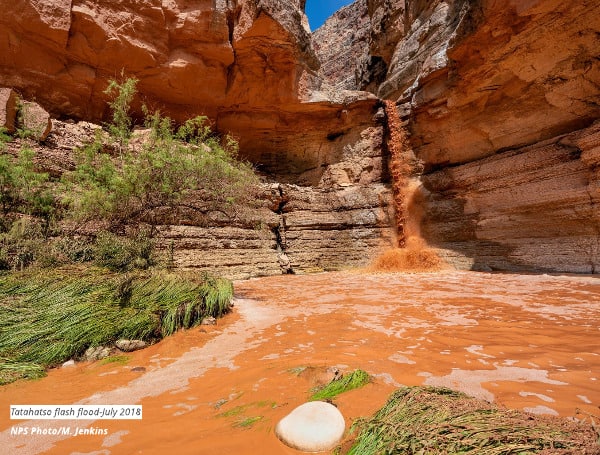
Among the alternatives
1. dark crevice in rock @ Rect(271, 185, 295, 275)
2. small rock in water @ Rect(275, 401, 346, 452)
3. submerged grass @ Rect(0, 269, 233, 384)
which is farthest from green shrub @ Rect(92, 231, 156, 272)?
dark crevice in rock @ Rect(271, 185, 295, 275)

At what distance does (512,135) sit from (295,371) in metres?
12.5

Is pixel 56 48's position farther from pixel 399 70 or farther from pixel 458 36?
pixel 399 70

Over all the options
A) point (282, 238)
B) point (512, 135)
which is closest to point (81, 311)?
point (282, 238)

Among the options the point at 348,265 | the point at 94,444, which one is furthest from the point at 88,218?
the point at 348,265

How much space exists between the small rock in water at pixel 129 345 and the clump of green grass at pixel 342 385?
2414 mm

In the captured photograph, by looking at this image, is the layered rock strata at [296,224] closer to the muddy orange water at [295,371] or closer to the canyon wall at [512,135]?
the canyon wall at [512,135]

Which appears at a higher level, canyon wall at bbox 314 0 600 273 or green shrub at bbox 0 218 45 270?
canyon wall at bbox 314 0 600 273

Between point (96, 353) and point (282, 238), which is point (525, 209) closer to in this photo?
point (282, 238)

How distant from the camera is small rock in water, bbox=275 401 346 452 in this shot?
1648mm

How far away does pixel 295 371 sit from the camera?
8.63 ft

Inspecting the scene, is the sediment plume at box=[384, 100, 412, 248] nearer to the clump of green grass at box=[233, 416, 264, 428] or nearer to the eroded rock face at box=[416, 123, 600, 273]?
the eroded rock face at box=[416, 123, 600, 273]

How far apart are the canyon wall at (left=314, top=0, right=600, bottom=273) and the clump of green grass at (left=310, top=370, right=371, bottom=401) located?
10.0 m

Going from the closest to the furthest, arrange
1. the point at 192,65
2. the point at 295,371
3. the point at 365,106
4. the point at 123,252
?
1. the point at 295,371
2. the point at 123,252
3. the point at 192,65
4. the point at 365,106

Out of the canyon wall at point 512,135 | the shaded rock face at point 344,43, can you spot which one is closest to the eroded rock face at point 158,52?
the canyon wall at point 512,135
